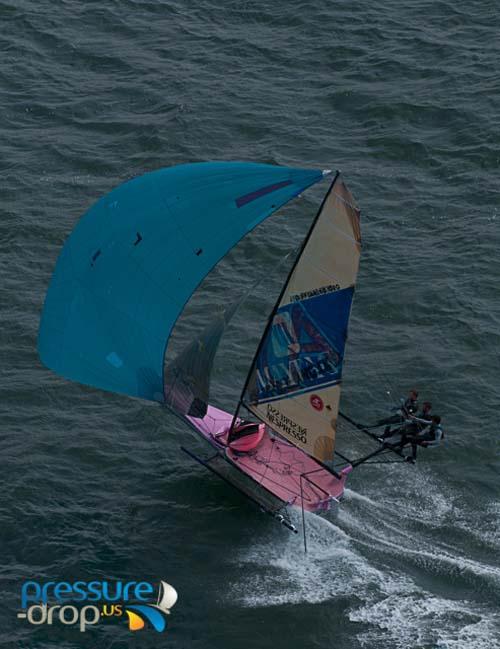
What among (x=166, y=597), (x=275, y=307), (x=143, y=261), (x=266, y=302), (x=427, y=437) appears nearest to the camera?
(x=166, y=597)

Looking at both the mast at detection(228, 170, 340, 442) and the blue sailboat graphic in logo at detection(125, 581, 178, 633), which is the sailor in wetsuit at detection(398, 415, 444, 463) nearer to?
the mast at detection(228, 170, 340, 442)

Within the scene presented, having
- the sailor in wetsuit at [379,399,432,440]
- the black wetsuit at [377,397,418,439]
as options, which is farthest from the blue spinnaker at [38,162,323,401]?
the sailor in wetsuit at [379,399,432,440]

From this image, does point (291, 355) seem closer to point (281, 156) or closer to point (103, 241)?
point (103, 241)

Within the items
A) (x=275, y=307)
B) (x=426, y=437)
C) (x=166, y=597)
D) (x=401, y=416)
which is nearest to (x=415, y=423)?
(x=426, y=437)

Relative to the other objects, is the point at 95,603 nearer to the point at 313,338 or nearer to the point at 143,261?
the point at 313,338

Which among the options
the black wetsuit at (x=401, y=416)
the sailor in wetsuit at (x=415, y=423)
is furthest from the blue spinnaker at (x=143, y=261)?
the sailor in wetsuit at (x=415, y=423)

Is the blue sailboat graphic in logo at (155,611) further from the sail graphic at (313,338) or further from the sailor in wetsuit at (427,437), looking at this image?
the sailor in wetsuit at (427,437)
